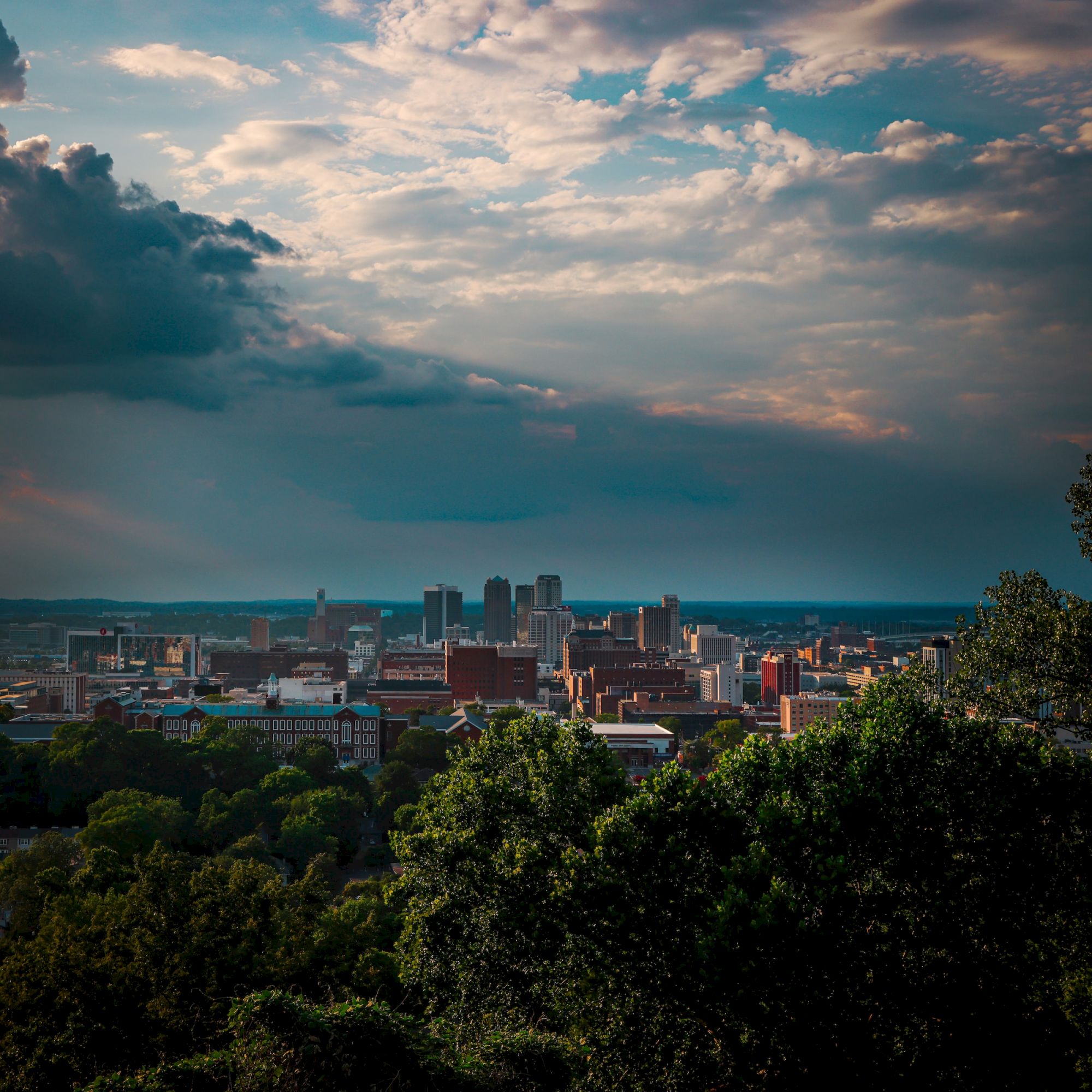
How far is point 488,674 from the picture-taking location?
136 m

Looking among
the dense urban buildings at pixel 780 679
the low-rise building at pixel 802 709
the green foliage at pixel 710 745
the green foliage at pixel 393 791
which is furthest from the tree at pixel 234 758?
the dense urban buildings at pixel 780 679

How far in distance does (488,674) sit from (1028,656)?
120548 millimetres

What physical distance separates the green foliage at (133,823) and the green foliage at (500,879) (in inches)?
989

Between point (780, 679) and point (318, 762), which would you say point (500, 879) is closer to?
point (318, 762)

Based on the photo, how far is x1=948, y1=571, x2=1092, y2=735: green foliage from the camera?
16.7 metres

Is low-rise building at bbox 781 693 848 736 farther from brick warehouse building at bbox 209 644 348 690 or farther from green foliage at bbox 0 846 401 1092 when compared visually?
green foliage at bbox 0 846 401 1092

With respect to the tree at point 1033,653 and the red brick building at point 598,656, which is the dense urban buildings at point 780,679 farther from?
the tree at point 1033,653

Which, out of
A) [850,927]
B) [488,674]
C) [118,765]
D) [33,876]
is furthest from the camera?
[488,674]

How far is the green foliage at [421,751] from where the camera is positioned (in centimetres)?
7088

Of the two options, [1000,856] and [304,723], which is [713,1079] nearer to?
[1000,856]

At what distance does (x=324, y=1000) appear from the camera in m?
16.4

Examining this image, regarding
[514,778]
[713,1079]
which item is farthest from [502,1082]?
[514,778]

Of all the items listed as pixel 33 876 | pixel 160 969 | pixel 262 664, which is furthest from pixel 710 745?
pixel 262 664

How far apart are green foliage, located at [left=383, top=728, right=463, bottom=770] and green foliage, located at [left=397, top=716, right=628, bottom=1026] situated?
54.8 m
